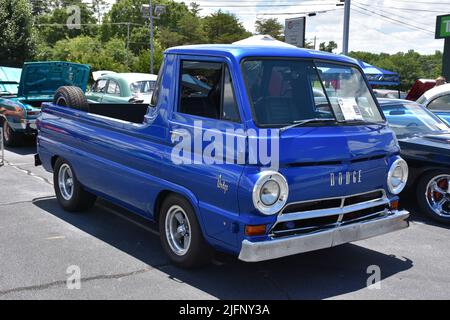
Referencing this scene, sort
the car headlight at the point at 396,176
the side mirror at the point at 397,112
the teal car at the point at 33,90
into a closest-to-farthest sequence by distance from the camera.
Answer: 1. the car headlight at the point at 396,176
2. the side mirror at the point at 397,112
3. the teal car at the point at 33,90

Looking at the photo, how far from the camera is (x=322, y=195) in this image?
4.25 metres

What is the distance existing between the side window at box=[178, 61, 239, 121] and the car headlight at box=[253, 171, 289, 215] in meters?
0.66

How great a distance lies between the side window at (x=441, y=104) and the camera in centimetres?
1027

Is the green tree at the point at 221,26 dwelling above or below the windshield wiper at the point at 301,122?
above

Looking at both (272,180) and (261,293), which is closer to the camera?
(272,180)

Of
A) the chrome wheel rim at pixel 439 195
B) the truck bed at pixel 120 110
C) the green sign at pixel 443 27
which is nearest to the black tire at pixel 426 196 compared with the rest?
the chrome wheel rim at pixel 439 195

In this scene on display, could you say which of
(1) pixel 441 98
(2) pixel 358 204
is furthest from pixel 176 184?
(1) pixel 441 98

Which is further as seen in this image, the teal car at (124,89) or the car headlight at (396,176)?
the teal car at (124,89)

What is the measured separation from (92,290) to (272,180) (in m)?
1.76

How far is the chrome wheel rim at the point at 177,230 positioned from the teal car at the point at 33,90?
7370 millimetres

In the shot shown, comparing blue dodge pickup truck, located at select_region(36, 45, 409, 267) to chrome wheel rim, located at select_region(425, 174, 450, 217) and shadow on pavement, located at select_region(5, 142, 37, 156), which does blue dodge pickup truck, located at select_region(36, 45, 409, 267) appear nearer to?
chrome wheel rim, located at select_region(425, 174, 450, 217)

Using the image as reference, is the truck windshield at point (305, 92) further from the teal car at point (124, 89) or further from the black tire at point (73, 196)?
the teal car at point (124, 89)

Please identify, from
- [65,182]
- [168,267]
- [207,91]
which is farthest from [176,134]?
[65,182]

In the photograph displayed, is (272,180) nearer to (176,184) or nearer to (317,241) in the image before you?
(317,241)
